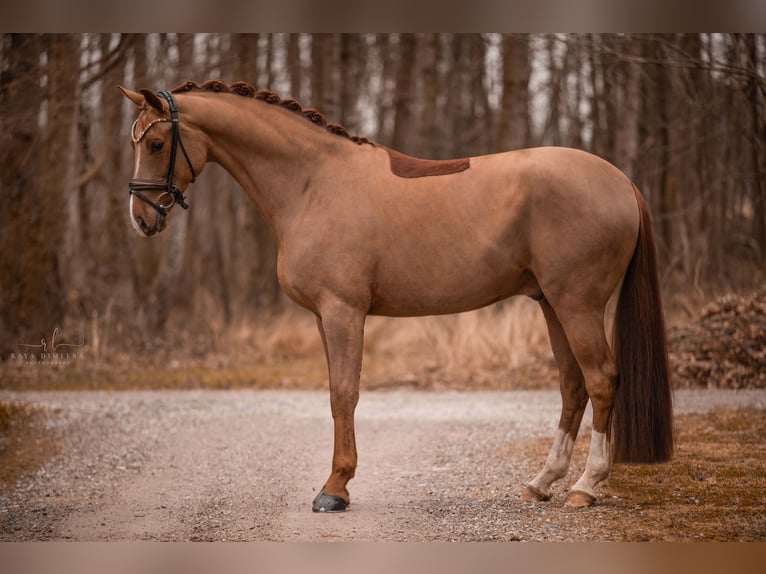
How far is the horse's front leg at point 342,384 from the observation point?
4.52m

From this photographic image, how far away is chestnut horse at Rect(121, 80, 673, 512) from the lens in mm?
4477

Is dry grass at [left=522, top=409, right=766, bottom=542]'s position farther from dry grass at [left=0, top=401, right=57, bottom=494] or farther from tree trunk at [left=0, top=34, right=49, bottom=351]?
tree trunk at [left=0, top=34, right=49, bottom=351]

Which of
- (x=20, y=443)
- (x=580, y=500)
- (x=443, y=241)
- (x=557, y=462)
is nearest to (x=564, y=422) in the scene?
(x=557, y=462)

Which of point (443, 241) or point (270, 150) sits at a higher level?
point (270, 150)

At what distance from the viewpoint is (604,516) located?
4.44 metres

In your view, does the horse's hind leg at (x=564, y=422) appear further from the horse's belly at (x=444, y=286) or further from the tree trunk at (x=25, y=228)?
the tree trunk at (x=25, y=228)

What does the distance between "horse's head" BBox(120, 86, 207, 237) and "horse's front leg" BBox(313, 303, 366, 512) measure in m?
1.07

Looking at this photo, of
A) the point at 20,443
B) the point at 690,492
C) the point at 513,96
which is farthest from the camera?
the point at 513,96

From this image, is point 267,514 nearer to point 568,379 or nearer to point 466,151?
point 568,379

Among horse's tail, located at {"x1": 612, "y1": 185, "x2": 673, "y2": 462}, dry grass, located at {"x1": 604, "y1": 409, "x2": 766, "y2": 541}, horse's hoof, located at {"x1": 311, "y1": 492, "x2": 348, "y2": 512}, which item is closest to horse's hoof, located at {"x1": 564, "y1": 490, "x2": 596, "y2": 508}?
dry grass, located at {"x1": 604, "y1": 409, "x2": 766, "y2": 541}

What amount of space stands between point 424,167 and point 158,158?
1516 millimetres

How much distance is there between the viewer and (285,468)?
6004 millimetres

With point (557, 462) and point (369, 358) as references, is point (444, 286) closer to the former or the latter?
point (557, 462)

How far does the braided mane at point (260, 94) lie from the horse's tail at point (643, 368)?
1768mm
